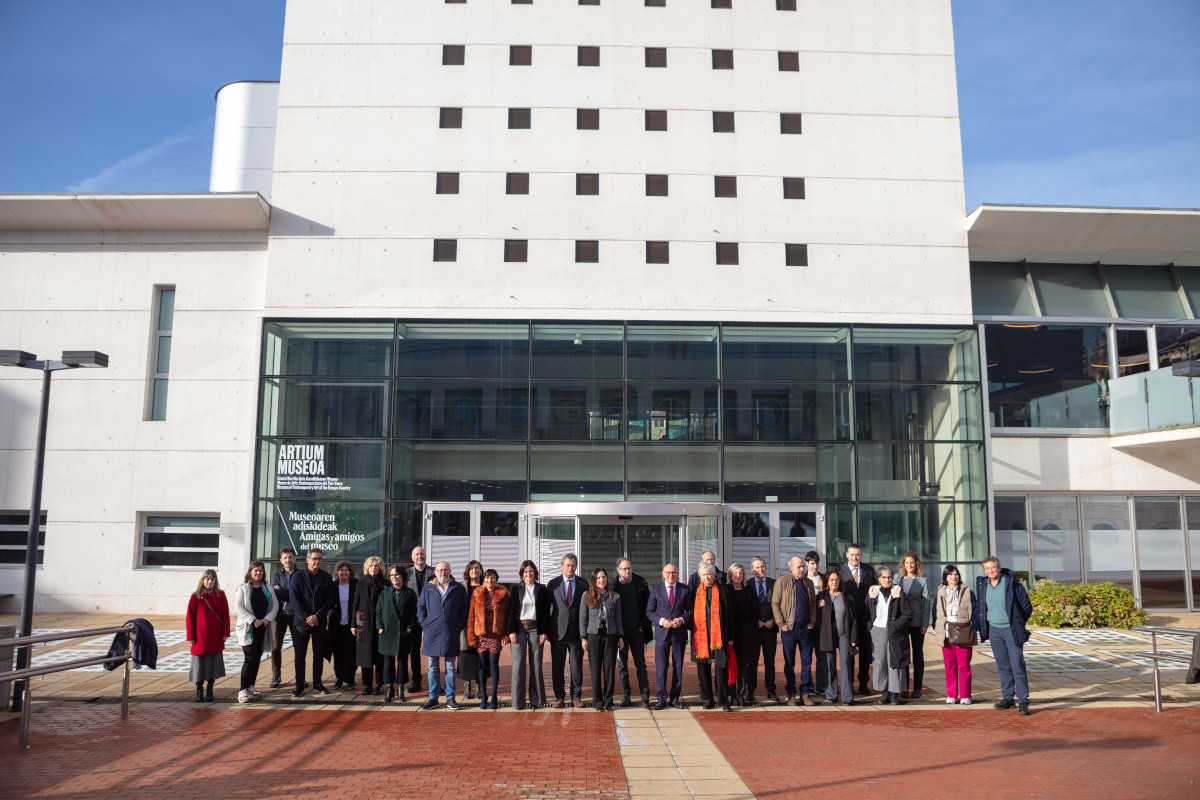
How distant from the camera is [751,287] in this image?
63.7 feet

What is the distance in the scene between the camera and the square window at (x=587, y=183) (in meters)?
19.7

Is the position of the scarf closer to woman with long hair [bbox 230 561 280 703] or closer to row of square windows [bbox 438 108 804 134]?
woman with long hair [bbox 230 561 280 703]

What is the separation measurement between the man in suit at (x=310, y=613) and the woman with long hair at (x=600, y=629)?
11.1ft

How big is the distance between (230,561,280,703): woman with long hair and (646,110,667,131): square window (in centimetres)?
1348

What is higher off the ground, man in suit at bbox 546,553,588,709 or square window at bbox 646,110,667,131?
square window at bbox 646,110,667,131

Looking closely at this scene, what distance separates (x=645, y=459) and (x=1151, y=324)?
1281 centimetres

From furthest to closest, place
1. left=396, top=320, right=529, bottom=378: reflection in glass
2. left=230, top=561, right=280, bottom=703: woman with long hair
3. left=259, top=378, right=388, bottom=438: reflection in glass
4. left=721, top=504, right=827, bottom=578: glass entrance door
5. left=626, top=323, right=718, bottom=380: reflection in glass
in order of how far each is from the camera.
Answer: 1. left=626, top=323, right=718, bottom=380: reflection in glass
2. left=396, top=320, right=529, bottom=378: reflection in glass
3. left=259, top=378, right=388, bottom=438: reflection in glass
4. left=721, top=504, right=827, bottom=578: glass entrance door
5. left=230, top=561, right=280, bottom=703: woman with long hair

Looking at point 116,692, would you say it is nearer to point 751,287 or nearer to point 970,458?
point 751,287

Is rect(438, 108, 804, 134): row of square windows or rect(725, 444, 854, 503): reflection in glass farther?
rect(438, 108, 804, 134): row of square windows

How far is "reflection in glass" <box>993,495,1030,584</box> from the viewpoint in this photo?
19766 mm

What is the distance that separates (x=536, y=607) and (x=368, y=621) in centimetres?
220

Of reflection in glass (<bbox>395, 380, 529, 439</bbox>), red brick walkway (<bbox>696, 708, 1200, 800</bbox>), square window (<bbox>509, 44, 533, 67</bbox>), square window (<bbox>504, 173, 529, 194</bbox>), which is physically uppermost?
square window (<bbox>509, 44, 533, 67</bbox>)

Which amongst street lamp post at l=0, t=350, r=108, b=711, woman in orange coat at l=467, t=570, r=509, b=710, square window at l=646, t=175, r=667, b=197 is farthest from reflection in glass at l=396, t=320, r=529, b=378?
woman in orange coat at l=467, t=570, r=509, b=710

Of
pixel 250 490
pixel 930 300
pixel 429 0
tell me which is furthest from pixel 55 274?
pixel 930 300
